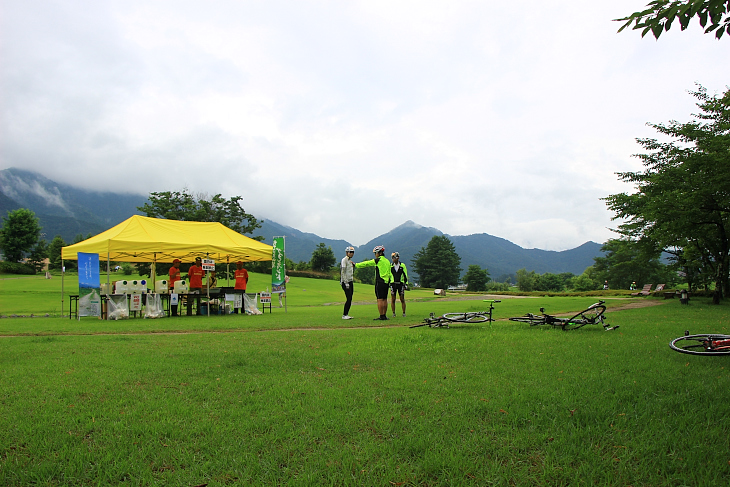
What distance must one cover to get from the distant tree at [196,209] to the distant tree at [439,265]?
51.7 metres

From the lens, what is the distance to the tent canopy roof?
14781 mm

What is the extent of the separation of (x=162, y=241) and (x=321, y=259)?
54918mm

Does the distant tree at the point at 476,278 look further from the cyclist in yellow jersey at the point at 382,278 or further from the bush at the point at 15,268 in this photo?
the cyclist in yellow jersey at the point at 382,278

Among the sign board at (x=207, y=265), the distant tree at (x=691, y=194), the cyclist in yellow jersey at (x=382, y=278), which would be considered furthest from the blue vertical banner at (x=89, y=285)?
the distant tree at (x=691, y=194)

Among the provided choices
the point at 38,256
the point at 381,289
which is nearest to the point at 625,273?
the point at 381,289

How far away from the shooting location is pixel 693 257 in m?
25.3

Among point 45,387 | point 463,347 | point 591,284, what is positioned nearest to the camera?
point 45,387

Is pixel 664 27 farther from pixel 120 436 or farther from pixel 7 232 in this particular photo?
pixel 7 232

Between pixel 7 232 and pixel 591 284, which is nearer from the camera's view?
pixel 7 232

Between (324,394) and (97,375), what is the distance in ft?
9.40

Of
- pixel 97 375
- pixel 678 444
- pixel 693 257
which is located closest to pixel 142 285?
pixel 97 375

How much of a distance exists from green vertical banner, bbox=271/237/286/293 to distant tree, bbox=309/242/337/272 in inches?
2106

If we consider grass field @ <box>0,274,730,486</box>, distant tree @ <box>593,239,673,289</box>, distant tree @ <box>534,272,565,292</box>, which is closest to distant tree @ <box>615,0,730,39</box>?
grass field @ <box>0,274,730,486</box>

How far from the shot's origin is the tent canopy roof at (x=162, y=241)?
14781mm
